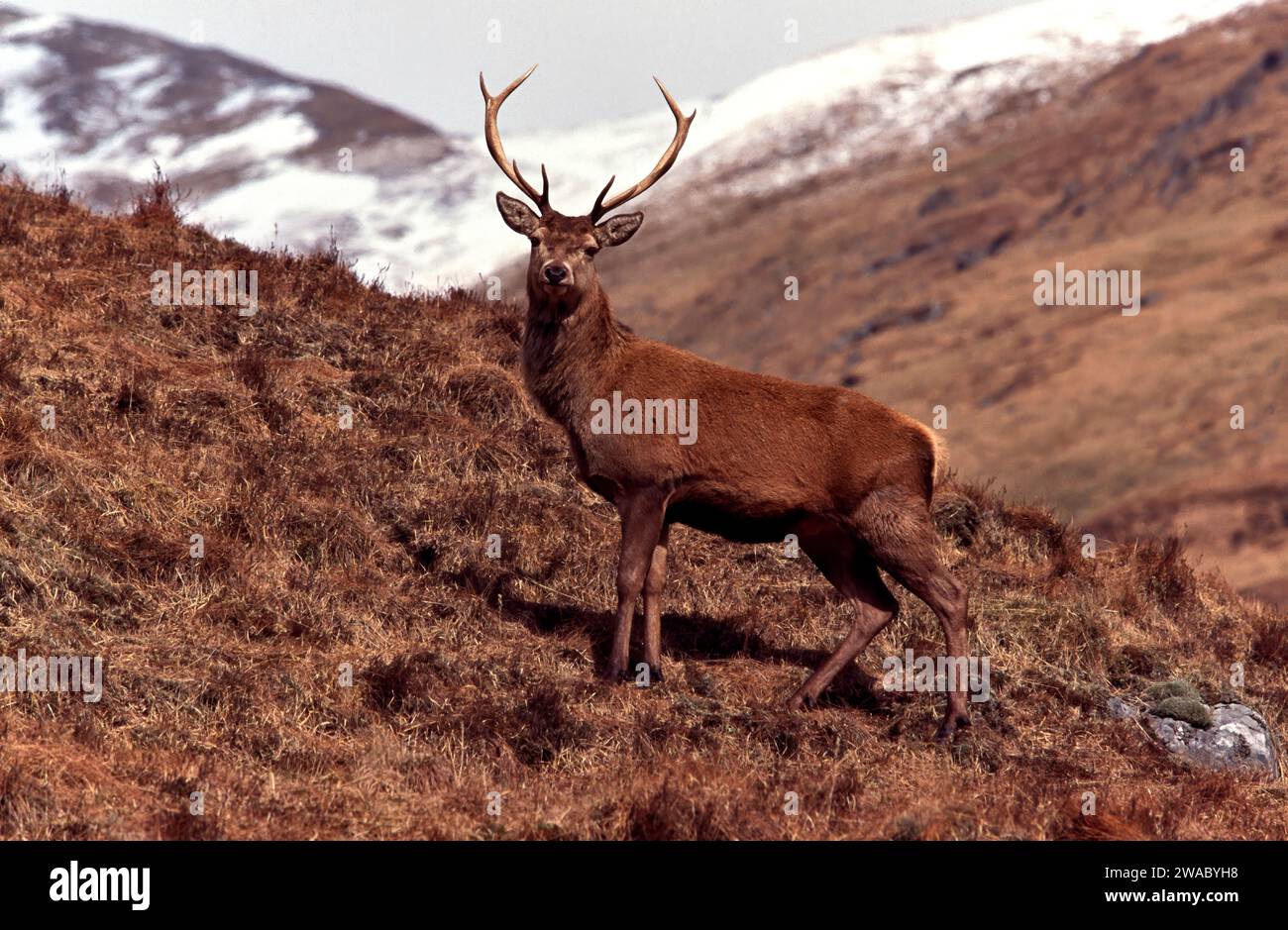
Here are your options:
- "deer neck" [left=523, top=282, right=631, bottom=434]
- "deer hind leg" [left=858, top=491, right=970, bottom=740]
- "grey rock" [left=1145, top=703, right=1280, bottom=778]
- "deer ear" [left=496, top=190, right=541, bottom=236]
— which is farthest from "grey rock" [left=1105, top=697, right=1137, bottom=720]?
"deer ear" [left=496, top=190, right=541, bottom=236]

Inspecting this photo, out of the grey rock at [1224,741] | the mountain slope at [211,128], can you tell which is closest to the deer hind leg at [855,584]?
the grey rock at [1224,741]

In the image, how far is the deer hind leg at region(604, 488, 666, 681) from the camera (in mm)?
10141

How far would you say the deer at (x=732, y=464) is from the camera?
33.5 ft

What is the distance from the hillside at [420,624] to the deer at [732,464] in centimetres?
62

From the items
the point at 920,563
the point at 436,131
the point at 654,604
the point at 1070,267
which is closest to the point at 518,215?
the point at 654,604

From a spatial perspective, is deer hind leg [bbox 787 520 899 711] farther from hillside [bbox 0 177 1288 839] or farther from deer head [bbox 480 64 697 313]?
deer head [bbox 480 64 697 313]

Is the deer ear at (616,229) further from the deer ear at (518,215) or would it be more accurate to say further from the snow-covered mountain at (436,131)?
the snow-covered mountain at (436,131)

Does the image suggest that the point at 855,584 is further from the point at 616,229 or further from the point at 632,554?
the point at 616,229

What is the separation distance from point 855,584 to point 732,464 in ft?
4.03

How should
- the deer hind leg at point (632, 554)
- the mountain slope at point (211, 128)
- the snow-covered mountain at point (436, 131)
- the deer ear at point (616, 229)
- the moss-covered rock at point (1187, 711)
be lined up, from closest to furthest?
the deer hind leg at point (632, 554) → the deer ear at point (616, 229) → the moss-covered rock at point (1187, 711) → the mountain slope at point (211, 128) → the snow-covered mountain at point (436, 131)

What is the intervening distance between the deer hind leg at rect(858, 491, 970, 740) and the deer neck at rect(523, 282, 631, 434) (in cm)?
189

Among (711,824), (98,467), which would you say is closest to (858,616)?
(711,824)

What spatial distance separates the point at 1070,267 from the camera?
273 feet

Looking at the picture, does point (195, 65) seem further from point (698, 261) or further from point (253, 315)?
point (253, 315)
